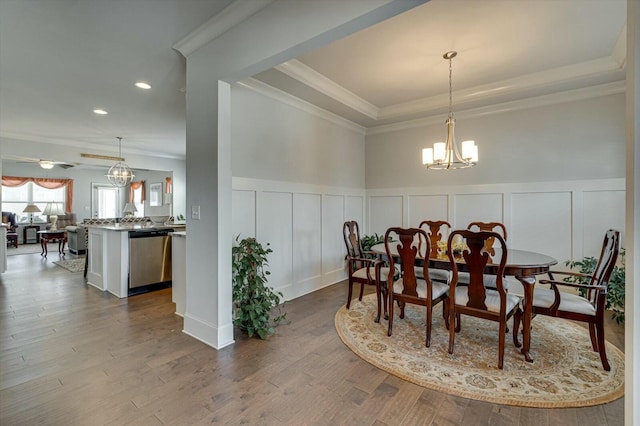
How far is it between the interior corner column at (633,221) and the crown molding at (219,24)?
6.55 ft

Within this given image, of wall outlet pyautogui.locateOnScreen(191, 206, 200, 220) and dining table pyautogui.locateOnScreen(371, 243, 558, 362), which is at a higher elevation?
wall outlet pyautogui.locateOnScreen(191, 206, 200, 220)

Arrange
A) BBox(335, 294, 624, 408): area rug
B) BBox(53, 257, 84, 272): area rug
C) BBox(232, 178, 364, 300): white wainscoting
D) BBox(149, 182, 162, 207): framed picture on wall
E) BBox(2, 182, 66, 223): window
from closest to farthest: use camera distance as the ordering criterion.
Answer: BBox(335, 294, 624, 408): area rug < BBox(232, 178, 364, 300): white wainscoting < BBox(53, 257, 84, 272): area rug < BBox(2, 182, 66, 223): window < BBox(149, 182, 162, 207): framed picture on wall

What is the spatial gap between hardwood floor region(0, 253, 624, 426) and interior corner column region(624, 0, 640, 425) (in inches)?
32.6

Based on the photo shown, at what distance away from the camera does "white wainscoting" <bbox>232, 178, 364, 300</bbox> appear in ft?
11.1

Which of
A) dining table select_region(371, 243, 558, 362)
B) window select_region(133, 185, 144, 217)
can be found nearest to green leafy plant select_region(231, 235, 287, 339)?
dining table select_region(371, 243, 558, 362)

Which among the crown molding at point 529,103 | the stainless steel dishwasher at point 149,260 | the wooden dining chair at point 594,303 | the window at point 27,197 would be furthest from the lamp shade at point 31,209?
the wooden dining chair at point 594,303

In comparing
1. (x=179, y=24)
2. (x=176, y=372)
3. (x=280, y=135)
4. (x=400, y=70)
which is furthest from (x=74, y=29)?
(x=400, y=70)

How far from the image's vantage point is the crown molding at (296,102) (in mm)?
3307

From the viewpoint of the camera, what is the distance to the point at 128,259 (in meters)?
3.95

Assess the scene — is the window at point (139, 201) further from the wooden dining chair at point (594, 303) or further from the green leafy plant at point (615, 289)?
the green leafy plant at point (615, 289)

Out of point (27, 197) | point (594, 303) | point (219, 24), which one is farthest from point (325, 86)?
point (27, 197)

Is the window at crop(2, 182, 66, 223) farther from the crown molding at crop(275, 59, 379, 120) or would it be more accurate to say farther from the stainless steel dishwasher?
the crown molding at crop(275, 59, 379, 120)

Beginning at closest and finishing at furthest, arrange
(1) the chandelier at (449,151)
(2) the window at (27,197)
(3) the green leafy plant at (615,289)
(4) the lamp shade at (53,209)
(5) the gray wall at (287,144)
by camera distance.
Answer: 1. (3) the green leafy plant at (615,289)
2. (1) the chandelier at (449,151)
3. (5) the gray wall at (287,144)
4. (2) the window at (27,197)
5. (4) the lamp shade at (53,209)

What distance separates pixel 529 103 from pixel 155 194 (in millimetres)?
10866
